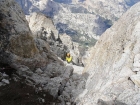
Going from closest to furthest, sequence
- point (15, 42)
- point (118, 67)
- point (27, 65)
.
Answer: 1. point (118, 67)
2. point (27, 65)
3. point (15, 42)

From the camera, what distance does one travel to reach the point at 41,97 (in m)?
18.7

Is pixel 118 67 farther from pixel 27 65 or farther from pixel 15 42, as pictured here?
pixel 15 42

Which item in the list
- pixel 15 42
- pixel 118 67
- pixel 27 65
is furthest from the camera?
pixel 15 42

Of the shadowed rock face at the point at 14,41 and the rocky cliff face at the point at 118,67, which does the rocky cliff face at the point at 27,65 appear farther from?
the rocky cliff face at the point at 118,67

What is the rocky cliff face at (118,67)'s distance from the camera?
15.2 metres

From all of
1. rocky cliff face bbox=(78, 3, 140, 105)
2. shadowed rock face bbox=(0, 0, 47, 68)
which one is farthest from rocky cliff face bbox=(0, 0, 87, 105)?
rocky cliff face bbox=(78, 3, 140, 105)

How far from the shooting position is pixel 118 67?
62.0 feet

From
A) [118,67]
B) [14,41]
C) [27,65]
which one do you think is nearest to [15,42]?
[14,41]

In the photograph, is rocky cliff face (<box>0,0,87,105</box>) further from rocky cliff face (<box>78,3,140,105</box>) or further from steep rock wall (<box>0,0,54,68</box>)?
rocky cliff face (<box>78,3,140,105</box>)

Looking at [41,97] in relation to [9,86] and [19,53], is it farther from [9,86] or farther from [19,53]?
[19,53]

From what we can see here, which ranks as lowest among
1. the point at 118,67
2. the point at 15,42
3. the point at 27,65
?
the point at 27,65

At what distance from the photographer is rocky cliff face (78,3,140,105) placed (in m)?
15.2

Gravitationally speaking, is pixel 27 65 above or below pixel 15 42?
below

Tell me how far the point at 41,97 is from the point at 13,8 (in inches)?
506
